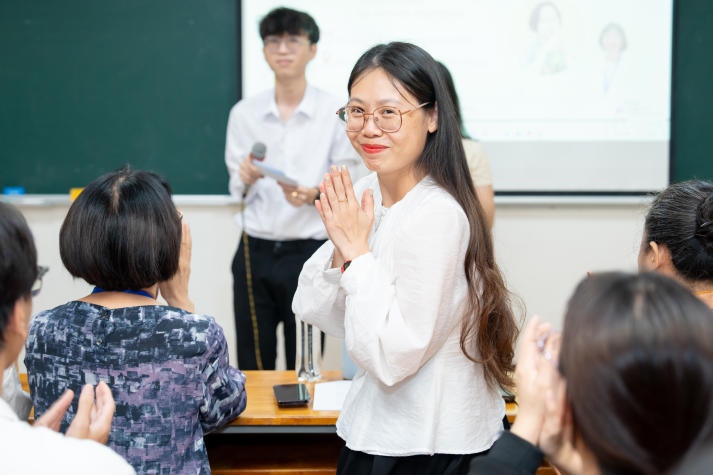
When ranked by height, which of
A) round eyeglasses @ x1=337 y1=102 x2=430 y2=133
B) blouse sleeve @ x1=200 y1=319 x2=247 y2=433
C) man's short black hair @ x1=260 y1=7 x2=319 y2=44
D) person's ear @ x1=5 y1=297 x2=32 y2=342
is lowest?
blouse sleeve @ x1=200 y1=319 x2=247 y2=433

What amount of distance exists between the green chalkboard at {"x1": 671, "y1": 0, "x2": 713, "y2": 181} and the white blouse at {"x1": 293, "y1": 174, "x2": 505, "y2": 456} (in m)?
2.65

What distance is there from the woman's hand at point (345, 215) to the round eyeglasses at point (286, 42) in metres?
1.74

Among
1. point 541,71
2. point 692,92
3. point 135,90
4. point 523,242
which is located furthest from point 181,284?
point 692,92

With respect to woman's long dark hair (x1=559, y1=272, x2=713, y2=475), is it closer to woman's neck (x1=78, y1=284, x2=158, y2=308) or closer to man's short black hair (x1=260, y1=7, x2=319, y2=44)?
woman's neck (x1=78, y1=284, x2=158, y2=308)

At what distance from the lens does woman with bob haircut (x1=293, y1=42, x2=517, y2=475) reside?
1.46 metres

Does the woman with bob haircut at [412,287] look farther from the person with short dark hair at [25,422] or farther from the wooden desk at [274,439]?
the person with short dark hair at [25,422]

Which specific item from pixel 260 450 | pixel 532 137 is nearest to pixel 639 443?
pixel 260 450

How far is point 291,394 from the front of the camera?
2076 millimetres

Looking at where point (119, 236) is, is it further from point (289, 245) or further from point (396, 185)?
point (289, 245)

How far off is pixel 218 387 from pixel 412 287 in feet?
1.75

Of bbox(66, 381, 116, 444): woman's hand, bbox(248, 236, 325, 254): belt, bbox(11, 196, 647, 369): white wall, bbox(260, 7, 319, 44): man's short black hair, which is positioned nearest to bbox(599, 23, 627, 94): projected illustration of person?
bbox(11, 196, 647, 369): white wall

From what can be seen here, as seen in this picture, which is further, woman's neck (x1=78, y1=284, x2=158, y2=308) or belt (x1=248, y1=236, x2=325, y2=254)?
belt (x1=248, y1=236, x2=325, y2=254)

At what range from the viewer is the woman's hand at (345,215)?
154 centimetres

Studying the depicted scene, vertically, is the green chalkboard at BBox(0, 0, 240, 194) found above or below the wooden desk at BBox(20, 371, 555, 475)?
above
